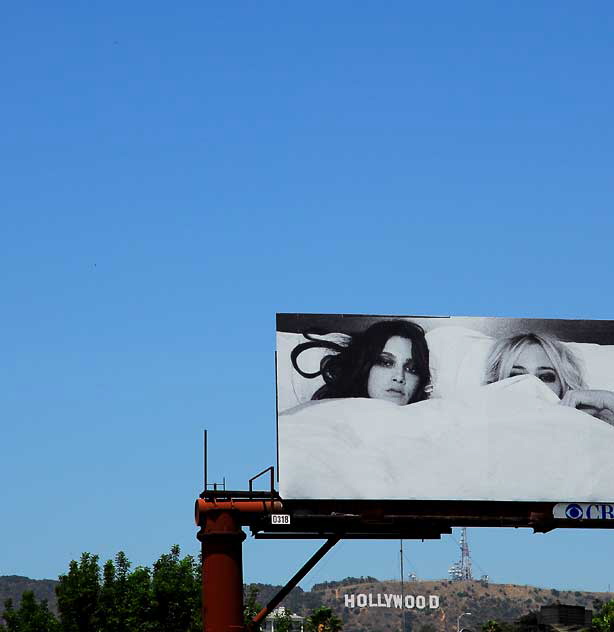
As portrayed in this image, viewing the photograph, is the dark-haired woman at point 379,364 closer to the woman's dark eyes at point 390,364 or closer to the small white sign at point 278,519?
the woman's dark eyes at point 390,364

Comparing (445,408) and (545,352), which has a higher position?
(545,352)

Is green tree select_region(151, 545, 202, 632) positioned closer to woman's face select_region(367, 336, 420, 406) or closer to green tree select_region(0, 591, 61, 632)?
green tree select_region(0, 591, 61, 632)

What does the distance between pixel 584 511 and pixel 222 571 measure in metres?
10.6

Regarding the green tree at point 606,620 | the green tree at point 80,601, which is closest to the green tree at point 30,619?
the green tree at point 80,601

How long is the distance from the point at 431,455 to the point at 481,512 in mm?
2149

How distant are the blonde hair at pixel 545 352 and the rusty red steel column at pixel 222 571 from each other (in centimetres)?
903

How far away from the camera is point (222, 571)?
3469 cm

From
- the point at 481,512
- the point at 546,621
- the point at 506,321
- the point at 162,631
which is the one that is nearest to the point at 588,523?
the point at 481,512

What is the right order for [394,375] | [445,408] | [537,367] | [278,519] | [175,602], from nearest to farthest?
[278,519]
[394,375]
[445,408]
[537,367]
[175,602]

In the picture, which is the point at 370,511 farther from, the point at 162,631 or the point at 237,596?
the point at 162,631

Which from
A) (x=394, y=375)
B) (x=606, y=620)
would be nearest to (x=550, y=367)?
(x=394, y=375)

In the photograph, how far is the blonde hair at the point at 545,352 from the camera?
38219 millimetres

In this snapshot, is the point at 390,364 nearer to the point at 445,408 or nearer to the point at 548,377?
the point at 445,408

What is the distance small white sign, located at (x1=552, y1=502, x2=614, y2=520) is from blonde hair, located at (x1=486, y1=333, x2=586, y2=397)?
3.43 metres
